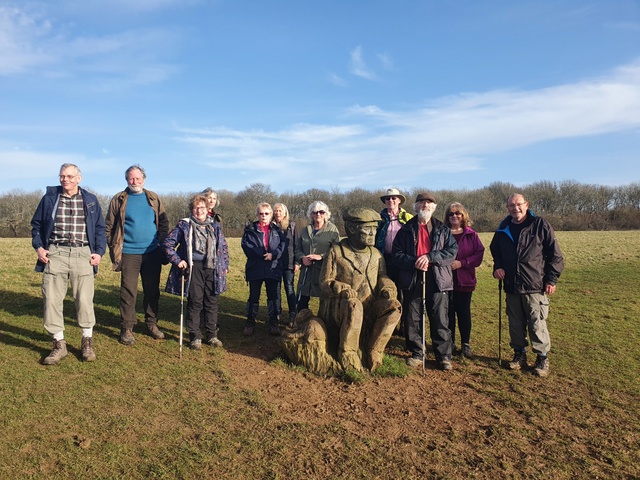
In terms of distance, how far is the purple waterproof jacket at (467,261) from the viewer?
6953mm

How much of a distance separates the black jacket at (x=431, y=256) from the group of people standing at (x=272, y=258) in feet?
0.05

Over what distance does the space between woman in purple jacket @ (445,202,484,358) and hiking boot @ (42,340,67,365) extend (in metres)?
5.78

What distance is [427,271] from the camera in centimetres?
640

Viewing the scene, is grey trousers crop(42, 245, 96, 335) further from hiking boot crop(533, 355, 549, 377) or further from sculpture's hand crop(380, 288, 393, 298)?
hiking boot crop(533, 355, 549, 377)

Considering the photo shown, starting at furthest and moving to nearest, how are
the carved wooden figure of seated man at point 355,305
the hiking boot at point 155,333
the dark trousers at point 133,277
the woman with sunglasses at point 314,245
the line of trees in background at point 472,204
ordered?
the line of trees in background at point 472,204 → the hiking boot at point 155,333 → the woman with sunglasses at point 314,245 → the dark trousers at point 133,277 → the carved wooden figure of seated man at point 355,305

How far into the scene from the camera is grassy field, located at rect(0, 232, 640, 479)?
3852 mm

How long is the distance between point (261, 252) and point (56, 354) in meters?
3.40

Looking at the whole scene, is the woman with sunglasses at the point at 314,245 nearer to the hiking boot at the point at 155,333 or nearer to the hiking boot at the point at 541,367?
the hiking boot at the point at 155,333

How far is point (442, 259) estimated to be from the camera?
20.5ft

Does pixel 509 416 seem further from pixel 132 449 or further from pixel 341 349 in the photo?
pixel 132 449

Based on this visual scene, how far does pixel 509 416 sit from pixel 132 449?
3889 millimetres

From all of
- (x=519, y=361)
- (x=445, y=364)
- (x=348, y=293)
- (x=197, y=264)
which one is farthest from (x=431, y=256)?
(x=197, y=264)

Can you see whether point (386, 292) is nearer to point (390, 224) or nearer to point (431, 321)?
point (431, 321)

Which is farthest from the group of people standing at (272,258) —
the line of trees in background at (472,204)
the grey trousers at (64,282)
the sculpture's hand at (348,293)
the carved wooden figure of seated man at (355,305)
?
the line of trees in background at (472,204)
